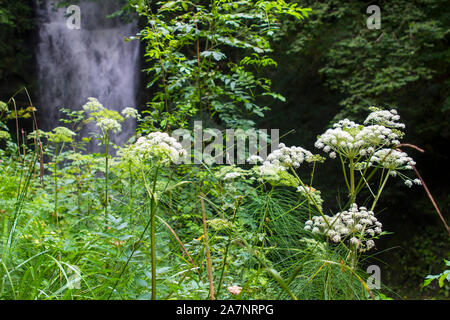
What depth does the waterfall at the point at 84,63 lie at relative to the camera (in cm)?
912

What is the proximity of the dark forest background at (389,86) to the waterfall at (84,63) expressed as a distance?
0.63 m

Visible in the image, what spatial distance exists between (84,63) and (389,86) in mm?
7870

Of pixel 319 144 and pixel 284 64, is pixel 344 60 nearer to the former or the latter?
pixel 284 64

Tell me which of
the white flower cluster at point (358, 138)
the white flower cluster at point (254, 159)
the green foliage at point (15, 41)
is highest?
the green foliage at point (15, 41)

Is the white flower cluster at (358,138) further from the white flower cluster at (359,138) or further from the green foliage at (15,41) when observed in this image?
the green foliage at (15,41)

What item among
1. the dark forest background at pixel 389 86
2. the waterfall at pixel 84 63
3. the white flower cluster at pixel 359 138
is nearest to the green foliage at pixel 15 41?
the dark forest background at pixel 389 86

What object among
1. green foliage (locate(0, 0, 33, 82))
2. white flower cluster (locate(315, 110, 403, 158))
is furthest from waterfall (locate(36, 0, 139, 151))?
white flower cluster (locate(315, 110, 403, 158))

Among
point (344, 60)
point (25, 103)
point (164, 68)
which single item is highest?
point (344, 60)

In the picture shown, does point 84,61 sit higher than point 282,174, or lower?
higher

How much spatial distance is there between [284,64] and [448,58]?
3.22 m

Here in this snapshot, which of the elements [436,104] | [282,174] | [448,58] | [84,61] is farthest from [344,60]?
[84,61]

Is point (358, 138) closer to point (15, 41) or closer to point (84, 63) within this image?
point (84, 63)

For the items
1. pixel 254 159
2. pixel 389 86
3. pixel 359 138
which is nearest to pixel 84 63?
pixel 389 86

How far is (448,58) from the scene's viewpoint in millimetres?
5598
